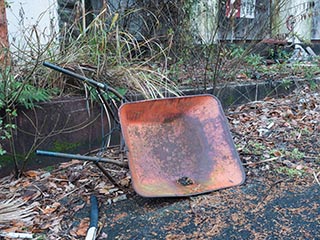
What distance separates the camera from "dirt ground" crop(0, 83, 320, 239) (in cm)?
143

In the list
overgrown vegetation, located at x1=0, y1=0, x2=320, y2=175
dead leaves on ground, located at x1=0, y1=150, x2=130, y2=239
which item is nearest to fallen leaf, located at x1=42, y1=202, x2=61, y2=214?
dead leaves on ground, located at x1=0, y1=150, x2=130, y2=239

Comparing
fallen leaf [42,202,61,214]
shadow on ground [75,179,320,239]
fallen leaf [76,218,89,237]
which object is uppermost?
fallen leaf [42,202,61,214]

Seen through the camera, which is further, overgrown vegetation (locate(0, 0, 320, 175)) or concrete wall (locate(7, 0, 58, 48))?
concrete wall (locate(7, 0, 58, 48))

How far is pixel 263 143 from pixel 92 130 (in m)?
1.21

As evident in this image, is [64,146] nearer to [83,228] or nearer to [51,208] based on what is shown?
[51,208]

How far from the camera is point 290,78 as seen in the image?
355cm

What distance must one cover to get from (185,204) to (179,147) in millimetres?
389

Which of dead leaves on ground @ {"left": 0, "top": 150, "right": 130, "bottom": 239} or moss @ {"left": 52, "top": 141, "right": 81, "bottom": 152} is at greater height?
moss @ {"left": 52, "top": 141, "right": 81, "bottom": 152}

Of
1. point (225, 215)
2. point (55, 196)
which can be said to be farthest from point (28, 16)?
point (225, 215)

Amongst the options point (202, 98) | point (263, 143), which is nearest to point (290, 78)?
point (263, 143)

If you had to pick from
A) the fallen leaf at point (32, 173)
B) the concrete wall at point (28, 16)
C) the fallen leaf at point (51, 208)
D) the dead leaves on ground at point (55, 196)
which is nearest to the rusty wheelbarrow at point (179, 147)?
the dead leaves on ground at point (55, 196)

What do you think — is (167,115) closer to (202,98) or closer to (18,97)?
(202,98)

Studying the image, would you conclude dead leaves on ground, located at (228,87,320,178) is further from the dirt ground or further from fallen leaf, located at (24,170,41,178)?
fallen leaf, located at (24,170,41,178)

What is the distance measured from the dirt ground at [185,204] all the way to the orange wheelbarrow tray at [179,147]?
0.09 meters
